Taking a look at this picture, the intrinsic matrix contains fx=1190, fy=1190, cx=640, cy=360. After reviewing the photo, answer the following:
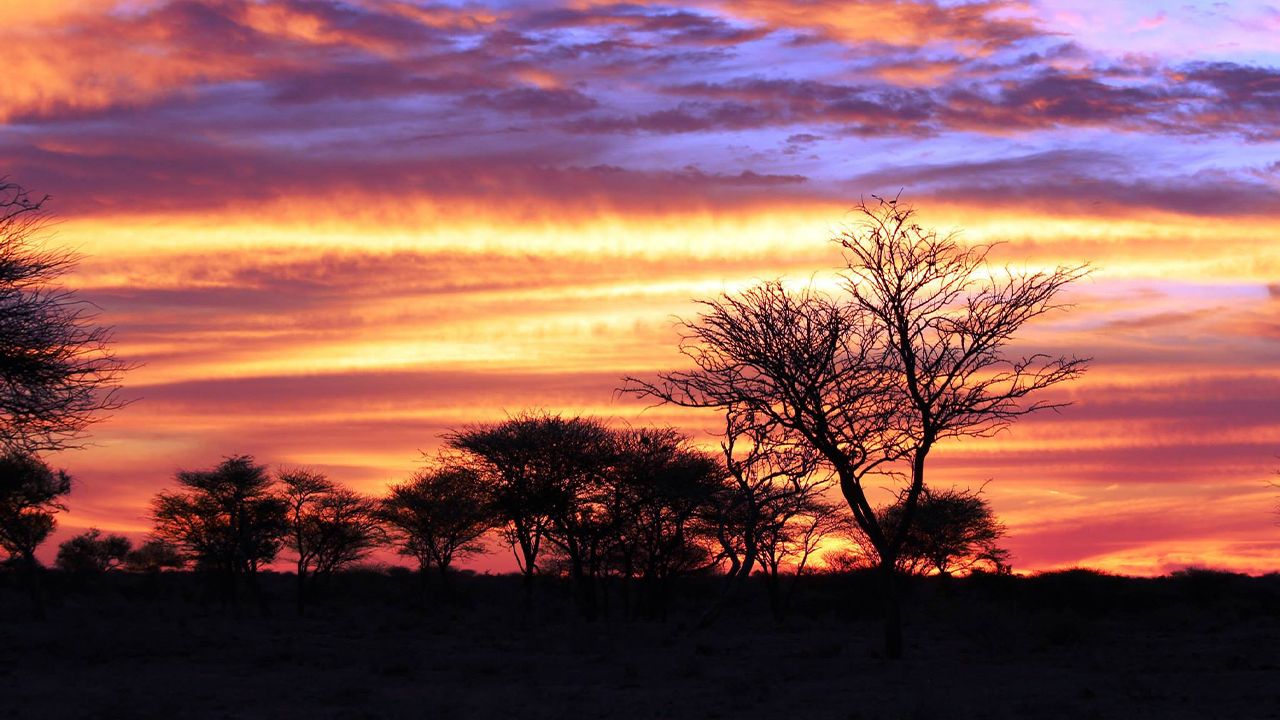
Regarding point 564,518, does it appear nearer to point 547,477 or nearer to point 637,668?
point 547,477

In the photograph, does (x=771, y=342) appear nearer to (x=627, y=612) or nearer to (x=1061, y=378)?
(x=1061, y=378)

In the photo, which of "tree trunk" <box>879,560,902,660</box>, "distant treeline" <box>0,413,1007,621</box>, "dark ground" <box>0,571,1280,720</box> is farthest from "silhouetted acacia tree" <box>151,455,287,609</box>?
"tree trunk" <box>879,560,902,660</box>

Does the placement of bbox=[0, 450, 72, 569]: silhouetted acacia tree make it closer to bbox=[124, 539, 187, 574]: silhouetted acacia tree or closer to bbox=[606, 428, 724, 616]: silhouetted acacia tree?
bbox=[606, 428, 724, 616]: silhouetted acacia tree

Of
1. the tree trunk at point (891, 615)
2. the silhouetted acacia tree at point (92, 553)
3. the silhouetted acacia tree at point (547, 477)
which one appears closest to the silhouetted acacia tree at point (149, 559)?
the silhouetted acacia tree at point (92, 553)

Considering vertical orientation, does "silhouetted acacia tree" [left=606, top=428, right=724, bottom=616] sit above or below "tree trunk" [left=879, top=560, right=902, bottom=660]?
above

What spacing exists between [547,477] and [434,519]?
20308 mm

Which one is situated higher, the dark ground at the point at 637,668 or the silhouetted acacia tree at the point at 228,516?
the silhouetted acacia tree at the point at 228,516

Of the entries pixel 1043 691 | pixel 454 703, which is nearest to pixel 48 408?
pixel 454 703

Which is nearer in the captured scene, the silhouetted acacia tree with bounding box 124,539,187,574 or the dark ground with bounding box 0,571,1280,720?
the dark ground with bounding box 0,571,1280,720

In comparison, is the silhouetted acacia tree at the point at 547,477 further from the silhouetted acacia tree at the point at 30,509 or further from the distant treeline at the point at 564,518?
the silhouetted acacia tree at the point at 30,509

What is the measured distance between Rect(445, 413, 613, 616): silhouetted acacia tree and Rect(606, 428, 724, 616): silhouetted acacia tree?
717 millimetres

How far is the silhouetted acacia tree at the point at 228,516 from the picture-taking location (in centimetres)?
6688

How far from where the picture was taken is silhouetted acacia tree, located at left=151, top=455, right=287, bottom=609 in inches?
2633

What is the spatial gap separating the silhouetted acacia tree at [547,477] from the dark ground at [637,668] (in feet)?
11.1
